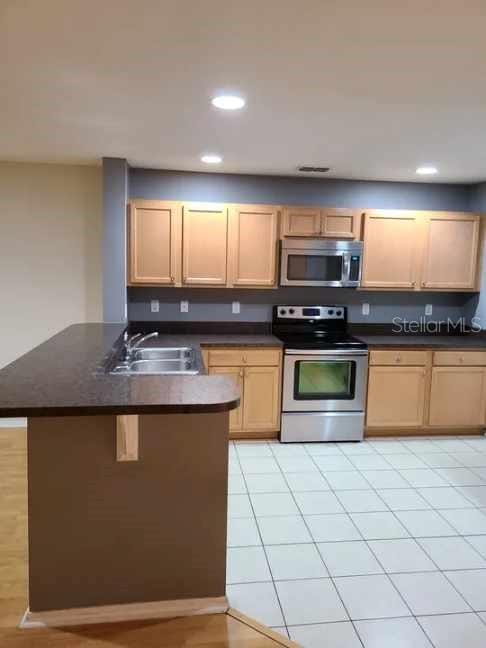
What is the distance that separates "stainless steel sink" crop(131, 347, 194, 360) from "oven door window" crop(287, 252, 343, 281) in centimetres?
129

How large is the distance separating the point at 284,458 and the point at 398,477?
89 cm

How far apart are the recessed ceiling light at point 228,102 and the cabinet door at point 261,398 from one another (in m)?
2.31

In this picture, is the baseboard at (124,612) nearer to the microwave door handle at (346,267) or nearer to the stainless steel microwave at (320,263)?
the stainless steel microwave at (320,263)

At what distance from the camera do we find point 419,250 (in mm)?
4578

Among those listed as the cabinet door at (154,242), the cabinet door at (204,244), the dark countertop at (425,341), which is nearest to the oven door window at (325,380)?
the dark countertop at (425,341)

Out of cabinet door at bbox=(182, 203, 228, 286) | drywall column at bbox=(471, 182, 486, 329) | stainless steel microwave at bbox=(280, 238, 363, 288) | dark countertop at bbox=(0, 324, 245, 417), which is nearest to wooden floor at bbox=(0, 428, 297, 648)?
dark countertop at bbox=(0, 324, 245, 417)

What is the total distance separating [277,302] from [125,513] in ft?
10.0

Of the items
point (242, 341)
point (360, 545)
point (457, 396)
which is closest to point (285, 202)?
point (242, 341)

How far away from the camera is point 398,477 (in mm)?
3699

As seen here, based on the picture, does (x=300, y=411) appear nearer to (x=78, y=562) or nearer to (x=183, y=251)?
(x=183, y=251)

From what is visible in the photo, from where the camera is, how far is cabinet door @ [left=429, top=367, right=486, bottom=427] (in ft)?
14.7

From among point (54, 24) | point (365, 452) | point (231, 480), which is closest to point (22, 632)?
point (231, 480)

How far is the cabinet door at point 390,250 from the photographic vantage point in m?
4.52

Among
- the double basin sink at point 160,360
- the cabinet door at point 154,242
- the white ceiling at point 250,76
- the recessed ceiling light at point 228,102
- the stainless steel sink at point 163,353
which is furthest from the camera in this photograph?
the cabinet door at point 154,242
